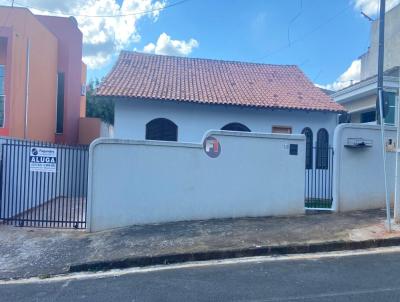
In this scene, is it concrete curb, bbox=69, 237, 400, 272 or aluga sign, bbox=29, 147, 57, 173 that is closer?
concrete curb, bbox=69, 237, 400, 272

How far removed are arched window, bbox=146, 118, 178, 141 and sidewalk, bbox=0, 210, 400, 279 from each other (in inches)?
223

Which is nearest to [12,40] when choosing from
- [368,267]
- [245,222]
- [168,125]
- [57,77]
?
[57,77]

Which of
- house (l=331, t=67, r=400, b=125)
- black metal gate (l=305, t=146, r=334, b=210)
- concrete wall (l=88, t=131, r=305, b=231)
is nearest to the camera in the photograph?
concrete wall (l=88, t=131, r=305, b=231)

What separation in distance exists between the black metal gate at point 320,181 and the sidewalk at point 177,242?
3.36 feet

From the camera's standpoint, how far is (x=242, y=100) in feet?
43.7

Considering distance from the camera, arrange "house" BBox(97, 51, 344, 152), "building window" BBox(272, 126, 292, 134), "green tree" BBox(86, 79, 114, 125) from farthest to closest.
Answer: "green tree" BBox(86, 79, 114, 125) → "building window" BBox(272, 126, 292, 134) → "house" BBox(97, 51, 344, 152)

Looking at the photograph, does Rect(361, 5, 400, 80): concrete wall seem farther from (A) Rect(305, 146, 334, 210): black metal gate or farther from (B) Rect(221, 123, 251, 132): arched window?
(A) Rect(305, 146, 334, 210): black metal gate

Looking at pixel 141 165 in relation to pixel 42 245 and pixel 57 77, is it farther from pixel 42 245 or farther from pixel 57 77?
pixel 57 77

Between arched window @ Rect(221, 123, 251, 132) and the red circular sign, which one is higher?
arched window @ Rect(221, 123, 251, 132)

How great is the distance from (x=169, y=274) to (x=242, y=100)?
8.91 meters

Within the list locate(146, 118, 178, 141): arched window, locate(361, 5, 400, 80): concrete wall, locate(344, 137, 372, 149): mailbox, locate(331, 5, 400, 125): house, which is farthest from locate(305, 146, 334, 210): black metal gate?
locate(361, 5, 400, 80): concrete wall

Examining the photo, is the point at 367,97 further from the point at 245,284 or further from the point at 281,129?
the point at 245,284

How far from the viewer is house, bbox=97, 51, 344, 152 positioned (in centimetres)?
1297

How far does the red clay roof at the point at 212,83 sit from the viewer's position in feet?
42.8
